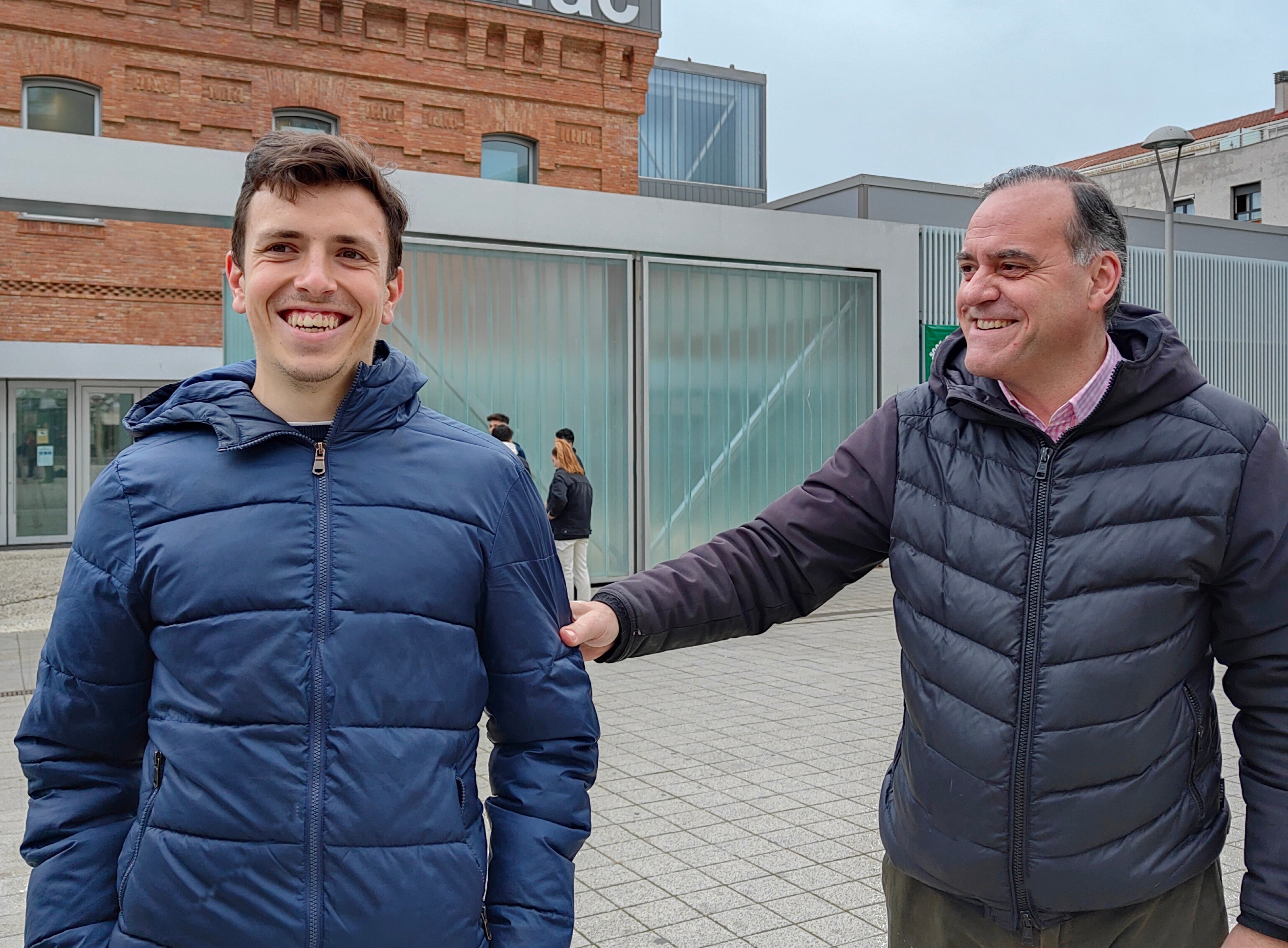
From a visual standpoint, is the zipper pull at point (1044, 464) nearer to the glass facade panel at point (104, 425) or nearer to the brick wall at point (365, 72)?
the brick wall at point (365, 72)

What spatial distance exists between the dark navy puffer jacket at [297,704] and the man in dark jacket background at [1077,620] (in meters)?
0.28

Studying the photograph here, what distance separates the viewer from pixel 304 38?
A: 69.8 ft

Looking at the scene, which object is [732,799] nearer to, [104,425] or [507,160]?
[104,425]

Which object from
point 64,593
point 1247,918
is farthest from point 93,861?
point 1247,918

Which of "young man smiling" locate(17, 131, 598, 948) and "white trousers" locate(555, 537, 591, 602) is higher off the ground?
"young man smiling" locate(17, 131, 598, 948)

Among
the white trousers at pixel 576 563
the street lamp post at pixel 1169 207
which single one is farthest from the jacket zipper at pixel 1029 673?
the street lamp post at pixel 1169 207

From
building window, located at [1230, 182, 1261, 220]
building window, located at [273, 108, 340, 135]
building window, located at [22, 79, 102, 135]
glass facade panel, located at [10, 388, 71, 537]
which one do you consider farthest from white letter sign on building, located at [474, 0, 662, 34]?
building window, located at [1230, 182, 1261, 220]

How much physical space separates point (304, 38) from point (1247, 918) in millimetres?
22286

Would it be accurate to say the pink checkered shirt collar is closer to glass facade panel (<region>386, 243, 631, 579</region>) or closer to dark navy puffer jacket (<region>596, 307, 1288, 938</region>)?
dark navy puffer jacket (<region>596, 307, 1288, 938</region>)

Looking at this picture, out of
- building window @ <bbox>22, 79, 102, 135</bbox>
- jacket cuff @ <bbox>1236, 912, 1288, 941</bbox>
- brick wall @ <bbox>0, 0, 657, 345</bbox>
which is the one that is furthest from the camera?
building window @ <bbox>22, 79, 102, 135</bbox>

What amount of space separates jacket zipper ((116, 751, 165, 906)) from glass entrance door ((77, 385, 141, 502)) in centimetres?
2062

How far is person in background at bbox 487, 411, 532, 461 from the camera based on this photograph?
11.4 meters

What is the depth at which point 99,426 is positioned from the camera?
68.9ft

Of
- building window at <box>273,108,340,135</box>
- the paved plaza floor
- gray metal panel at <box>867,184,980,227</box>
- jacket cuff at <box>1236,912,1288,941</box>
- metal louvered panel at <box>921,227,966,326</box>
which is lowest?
the paved plaza floor
